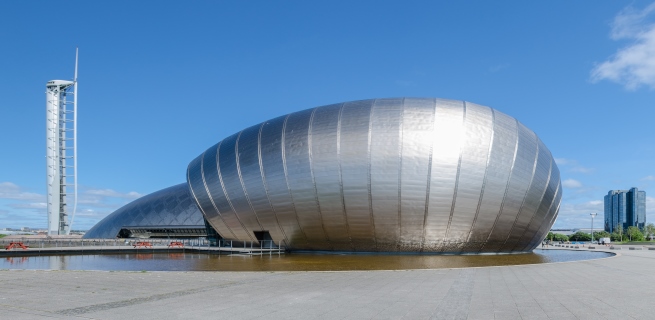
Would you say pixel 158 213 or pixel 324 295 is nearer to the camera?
pixel 324 295

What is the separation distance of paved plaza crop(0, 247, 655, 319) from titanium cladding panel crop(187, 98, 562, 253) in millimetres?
12774

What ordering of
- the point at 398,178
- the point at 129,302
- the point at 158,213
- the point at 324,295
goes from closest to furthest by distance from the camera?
the point at 129,302
the point at 324,295
the point at 398,178
the point at 158,213

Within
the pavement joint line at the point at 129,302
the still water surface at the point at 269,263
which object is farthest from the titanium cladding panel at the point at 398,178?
the pavement joint line at the point at 129,302

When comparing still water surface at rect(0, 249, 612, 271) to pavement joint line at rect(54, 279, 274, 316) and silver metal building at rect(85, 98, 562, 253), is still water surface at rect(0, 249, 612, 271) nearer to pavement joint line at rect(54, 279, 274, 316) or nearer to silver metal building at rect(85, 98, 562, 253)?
silver metal building at rect(85, 98, 562, 253)

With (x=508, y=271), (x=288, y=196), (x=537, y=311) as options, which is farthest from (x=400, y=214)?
(x=537, y=311)

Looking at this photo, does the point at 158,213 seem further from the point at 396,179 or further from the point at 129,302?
the point at 129,302

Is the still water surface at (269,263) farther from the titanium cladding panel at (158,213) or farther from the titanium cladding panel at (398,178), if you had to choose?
the titanium cladding panel at (158,213)

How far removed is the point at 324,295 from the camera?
12.4m

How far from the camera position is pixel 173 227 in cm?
5816

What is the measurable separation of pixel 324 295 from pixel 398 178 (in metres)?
18.9

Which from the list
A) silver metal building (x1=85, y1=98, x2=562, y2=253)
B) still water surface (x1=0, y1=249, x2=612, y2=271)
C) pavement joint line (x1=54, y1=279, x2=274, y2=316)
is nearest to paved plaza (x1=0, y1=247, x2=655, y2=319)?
pavement joint line (x1=54, y1=279, x2=274, y2=316)

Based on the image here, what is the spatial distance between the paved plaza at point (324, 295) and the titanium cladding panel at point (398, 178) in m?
12.8

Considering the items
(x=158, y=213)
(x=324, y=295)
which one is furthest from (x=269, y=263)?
(x=158, y=213)

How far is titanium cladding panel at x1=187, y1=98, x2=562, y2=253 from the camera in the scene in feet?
101
